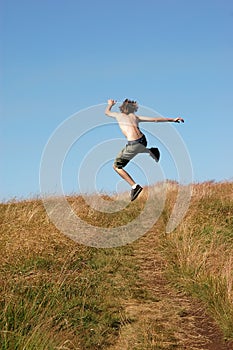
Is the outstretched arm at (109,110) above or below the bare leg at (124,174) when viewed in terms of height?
above

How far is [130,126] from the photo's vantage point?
39.3 ft

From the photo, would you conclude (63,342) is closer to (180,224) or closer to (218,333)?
(218,333)

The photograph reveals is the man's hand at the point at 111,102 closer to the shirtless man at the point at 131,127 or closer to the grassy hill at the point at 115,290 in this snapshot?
the shirtless man at the point at 131,127

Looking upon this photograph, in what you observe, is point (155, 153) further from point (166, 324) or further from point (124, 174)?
point (166, 324)

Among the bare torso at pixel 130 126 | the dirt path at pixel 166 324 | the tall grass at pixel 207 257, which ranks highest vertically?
the bare torso at pixel 130 126

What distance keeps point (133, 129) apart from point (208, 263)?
435 centimetres

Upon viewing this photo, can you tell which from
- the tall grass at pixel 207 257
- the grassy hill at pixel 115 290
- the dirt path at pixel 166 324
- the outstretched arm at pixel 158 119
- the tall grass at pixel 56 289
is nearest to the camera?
the tall grass at pixel 56 289

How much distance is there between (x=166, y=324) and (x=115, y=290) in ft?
4.85

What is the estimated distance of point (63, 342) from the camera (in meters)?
5.35

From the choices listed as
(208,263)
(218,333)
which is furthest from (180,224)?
(218,333)

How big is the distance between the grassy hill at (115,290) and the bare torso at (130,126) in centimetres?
236

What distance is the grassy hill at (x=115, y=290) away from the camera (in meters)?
5.99

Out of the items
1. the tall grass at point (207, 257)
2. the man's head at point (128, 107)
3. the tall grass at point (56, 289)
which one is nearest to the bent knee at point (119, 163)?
the man's head at point (128, 107)

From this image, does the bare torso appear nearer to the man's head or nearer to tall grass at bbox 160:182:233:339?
the man's head
